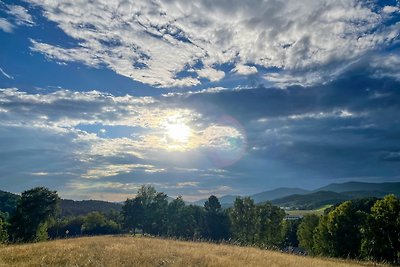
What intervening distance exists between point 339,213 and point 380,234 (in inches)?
554

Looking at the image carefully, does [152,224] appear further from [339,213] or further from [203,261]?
[203,261]

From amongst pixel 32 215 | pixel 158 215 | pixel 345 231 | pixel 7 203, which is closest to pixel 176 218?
pixel 158 215

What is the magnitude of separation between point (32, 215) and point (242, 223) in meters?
48.9

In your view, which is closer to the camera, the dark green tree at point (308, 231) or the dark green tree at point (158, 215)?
the dark green tree at point (308, 231)

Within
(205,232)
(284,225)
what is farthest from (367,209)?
(205,232)

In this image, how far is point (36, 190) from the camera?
79.6 m

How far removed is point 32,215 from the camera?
250 ft

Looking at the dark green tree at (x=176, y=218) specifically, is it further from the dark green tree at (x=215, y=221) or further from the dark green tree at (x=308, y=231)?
the dark green tree at (x=308, y=231)

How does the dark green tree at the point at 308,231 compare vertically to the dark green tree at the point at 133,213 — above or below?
below

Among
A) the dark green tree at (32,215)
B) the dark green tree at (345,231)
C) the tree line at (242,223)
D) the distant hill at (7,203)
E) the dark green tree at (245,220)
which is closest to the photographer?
the tree line at (242,223)

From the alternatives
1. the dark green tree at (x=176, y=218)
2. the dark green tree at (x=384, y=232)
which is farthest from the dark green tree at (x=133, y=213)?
the dark green tree at (x=384, y=232)

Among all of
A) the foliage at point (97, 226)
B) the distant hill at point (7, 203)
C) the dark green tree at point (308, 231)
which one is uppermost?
the distant hill at point (7, 203)

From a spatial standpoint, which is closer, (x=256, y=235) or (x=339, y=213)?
(x=339, y=213)

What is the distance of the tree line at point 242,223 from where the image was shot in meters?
50.4
